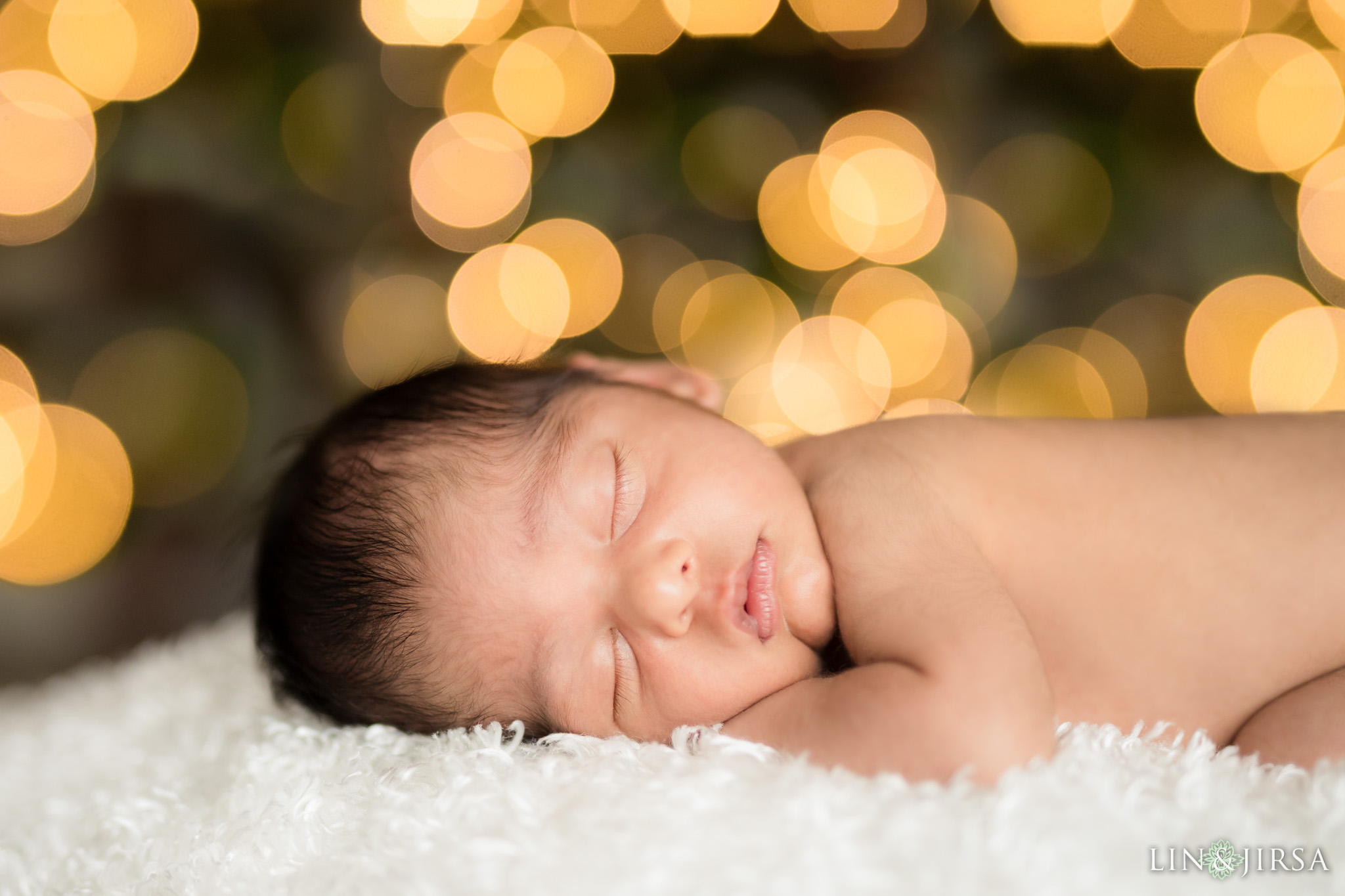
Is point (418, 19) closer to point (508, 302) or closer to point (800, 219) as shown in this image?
point (508, 302)

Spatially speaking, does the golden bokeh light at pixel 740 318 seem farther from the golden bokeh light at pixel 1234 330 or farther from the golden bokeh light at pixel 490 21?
the golden bokeh light at pixel 1234 330

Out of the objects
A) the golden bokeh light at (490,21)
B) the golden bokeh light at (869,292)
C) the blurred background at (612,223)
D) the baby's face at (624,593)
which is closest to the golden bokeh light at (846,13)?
the blurred background at (612,223)

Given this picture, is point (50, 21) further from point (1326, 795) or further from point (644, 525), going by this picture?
point (1326, 795)

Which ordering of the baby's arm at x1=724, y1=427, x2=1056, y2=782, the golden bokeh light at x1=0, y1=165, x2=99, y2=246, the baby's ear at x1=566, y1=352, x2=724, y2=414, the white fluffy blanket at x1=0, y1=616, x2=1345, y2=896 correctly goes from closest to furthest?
the white fluffy blanket at x1=0, y1=616, x2=1345, y2=896 → the baby's arm at x1=724, y1=427, x2=1056, y2=782 → the baby's ear at x1=566, y1=352, x2=724, y2=414 → the golden bokeh light at x1=0, y1=165, x2=99, y2=246

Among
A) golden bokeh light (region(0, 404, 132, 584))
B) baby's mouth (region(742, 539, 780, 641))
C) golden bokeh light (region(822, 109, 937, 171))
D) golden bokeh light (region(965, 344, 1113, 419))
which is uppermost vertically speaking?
golden bokeh light (region(822, 109, 937, 171))

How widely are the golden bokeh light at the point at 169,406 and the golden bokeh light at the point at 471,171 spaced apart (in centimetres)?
65

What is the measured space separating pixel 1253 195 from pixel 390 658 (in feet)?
6.55

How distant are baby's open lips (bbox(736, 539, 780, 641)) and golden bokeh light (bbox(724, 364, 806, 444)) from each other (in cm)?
125

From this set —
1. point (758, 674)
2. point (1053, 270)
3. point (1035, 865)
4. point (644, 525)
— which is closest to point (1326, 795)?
point (1035, 865)

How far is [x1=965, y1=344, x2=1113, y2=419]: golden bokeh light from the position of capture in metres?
1.89

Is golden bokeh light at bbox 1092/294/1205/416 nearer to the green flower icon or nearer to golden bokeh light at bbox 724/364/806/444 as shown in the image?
golden bokeh light at bbox 724/364/806/444

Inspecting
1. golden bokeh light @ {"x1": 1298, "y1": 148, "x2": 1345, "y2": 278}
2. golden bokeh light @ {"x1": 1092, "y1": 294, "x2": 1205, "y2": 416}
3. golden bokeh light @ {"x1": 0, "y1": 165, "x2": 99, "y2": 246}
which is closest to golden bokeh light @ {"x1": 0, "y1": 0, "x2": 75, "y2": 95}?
golden bokeh light @ {"x1": 0, "y1": 165, "x2": 99, "y2": 246}

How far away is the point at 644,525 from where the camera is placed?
0.72m

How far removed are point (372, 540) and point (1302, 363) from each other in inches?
78.9
